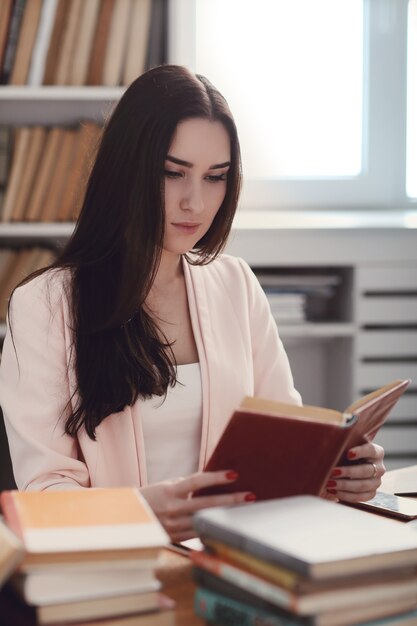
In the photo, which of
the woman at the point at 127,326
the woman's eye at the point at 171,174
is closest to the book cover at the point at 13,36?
the woman at the point at 127,326

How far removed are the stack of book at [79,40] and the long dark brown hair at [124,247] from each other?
3.97ft

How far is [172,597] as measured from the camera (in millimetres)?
1034

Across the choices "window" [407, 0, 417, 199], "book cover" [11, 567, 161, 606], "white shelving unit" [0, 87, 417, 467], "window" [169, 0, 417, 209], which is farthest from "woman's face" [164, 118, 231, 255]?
"window" [407, 0, 417, 199]

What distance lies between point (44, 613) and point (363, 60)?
272cm

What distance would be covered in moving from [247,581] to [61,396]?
775 millimetres

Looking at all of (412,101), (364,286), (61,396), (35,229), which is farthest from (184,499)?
(412,101)

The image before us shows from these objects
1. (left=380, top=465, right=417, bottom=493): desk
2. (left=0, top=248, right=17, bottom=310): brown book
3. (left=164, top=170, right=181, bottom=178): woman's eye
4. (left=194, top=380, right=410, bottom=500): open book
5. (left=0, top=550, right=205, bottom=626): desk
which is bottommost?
(left=380, top=465, right=417, bottom=493): desk

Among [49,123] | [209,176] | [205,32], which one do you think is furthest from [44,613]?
[205,32]

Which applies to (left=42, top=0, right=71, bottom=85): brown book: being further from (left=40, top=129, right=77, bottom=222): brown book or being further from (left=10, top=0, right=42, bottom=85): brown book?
(left=40, top=129, right=77, bottom=222): brown book

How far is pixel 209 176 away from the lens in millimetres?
1684

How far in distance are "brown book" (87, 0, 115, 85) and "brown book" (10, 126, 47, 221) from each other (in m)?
0.22

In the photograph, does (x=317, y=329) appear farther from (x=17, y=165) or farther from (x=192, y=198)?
(x=192, y=198)

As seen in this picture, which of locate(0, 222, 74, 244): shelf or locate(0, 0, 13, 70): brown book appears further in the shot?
locate(0, 222, 74, 244): shelf

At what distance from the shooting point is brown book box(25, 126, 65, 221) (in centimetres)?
284
